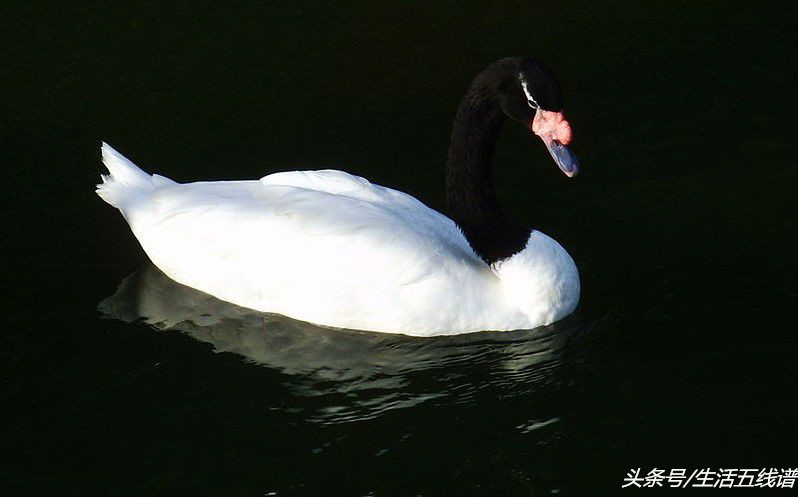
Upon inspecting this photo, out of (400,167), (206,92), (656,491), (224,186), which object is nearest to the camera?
(656,491)

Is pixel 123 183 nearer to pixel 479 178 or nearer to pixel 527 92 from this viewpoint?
pixel 479 178

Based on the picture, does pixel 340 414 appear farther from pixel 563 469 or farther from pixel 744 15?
pixel 744 15

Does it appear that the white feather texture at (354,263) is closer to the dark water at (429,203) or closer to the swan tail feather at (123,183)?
the dark water at (429,203)

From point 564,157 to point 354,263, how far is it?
1.38 meters

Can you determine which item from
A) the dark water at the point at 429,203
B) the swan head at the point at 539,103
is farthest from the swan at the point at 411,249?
the dark water at the point at 429,203

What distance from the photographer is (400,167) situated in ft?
36.1

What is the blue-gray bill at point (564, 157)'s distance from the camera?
8.57 meters

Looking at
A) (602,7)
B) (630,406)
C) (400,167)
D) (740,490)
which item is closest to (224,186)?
(400,167)

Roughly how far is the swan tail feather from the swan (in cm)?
60

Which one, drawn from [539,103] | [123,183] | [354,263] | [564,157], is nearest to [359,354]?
[354,263]

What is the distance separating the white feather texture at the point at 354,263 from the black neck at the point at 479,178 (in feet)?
0.38

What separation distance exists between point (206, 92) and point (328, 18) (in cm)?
173

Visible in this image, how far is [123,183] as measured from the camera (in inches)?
390

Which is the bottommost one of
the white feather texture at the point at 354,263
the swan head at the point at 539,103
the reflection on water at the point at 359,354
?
the reflection on water at the point at 359,354
